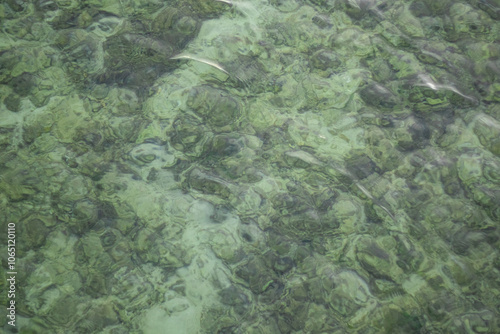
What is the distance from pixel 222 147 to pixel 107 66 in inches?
14.9

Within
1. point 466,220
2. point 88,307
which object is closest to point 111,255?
point 88,307

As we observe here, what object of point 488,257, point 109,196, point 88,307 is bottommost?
point 88,307

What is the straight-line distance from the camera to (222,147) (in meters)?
1.17

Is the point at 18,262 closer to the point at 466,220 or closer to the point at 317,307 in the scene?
the point at 317,307

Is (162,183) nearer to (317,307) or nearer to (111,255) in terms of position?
(111,255)

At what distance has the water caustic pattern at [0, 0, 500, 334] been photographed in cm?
105

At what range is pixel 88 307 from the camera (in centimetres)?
103

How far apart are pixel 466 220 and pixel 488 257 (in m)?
0.10

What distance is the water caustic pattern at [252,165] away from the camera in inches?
41.2

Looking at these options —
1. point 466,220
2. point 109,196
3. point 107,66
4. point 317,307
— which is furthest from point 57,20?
point 466,220

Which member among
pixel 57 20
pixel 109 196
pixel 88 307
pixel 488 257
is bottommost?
pixel 88 307

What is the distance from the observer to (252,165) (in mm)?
1163

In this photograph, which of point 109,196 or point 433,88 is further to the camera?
point 433,88

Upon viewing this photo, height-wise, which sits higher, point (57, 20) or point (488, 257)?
point (57, 20)
